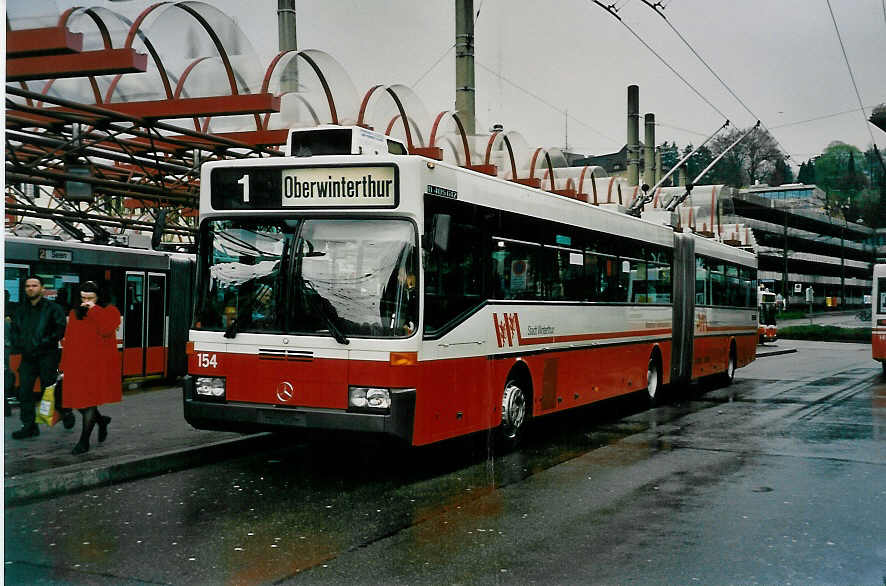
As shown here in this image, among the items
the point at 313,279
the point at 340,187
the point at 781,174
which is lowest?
the point at 313,279

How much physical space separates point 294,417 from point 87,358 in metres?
2.42

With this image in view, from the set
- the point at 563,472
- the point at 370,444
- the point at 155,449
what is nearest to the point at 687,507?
the point at 563,472

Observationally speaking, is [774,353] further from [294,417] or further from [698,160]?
[294,417]

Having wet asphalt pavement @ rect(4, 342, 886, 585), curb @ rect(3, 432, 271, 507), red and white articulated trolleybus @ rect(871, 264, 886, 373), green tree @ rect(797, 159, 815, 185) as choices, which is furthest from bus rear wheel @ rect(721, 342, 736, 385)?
curb @ rect(3, 432, 271, 507)

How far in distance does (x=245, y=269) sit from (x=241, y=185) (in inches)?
32.2

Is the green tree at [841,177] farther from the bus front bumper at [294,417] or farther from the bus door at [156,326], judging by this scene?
the bus door at [156,326]

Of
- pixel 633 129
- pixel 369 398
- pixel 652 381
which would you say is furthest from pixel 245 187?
pixel 633 129

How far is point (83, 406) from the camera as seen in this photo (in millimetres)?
9219

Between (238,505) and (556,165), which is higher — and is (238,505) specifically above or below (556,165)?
below

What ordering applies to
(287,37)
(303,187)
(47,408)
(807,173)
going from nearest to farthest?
(303,187) → (47,408) → (287,37) → (807,173)

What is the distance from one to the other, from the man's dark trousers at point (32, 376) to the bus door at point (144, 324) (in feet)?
21.1

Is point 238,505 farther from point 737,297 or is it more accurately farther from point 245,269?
point 737,297

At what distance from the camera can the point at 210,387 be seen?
8.70 metres

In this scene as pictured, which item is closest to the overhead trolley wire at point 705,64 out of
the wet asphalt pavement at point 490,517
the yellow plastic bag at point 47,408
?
the wet asphalt pavement at point 490,517
